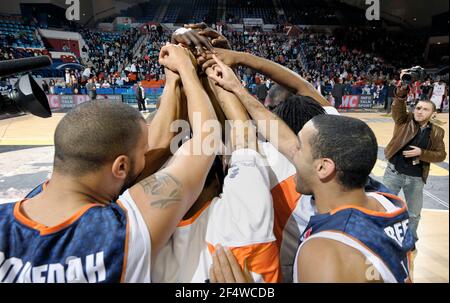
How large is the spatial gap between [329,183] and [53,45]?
25.0 m

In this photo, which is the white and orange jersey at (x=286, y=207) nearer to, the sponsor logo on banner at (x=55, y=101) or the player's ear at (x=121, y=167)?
the player's ear at (x=121, y=167)

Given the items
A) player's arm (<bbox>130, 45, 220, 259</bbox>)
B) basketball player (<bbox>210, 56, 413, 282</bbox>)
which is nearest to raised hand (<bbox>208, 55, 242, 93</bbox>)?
player's arm (<bbox>130, 45, 220, 259</bbox>)

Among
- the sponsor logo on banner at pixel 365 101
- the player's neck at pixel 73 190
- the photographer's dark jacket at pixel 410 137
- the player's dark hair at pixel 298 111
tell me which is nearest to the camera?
the player's neck at pixel 73 190

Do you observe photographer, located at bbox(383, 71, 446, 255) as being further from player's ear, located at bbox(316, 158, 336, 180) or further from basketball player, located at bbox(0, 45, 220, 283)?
basketball player, located at bbox(0, 45, 220, 283)

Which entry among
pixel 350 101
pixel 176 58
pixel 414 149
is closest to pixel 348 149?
pixel 176 58

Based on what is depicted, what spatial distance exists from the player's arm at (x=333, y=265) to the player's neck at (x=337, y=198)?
0.24 metres

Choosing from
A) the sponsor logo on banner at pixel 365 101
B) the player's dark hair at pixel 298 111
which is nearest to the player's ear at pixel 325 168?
the player's dark hair at pixel 298 111

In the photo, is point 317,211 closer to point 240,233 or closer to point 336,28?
point 240,233

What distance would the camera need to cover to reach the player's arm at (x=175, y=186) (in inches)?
38.0

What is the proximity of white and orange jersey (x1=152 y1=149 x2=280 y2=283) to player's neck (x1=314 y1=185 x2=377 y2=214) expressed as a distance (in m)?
0.32

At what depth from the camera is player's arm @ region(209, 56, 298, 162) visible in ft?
4.70

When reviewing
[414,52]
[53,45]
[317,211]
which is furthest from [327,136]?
[414,52]

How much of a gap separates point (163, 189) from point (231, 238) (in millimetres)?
267

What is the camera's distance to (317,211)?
128 centimetres
